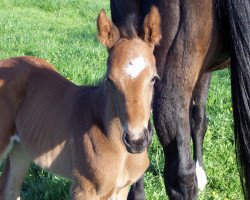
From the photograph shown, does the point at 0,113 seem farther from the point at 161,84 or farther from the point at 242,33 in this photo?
the point at 242,33

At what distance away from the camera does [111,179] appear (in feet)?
9.37

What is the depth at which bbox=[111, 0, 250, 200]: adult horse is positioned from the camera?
2.69m

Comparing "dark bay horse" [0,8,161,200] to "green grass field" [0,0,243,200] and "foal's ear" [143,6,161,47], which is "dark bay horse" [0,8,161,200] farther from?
"green grass field" [0,0,243,200]

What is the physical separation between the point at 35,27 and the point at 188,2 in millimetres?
8029

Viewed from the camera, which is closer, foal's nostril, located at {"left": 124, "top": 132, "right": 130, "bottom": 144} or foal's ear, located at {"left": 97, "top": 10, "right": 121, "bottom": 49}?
foal's nostril, located at {"left": 124, "top": 132, "right": 130, "bottom": 144}

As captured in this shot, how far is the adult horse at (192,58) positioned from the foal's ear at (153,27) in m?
0.05

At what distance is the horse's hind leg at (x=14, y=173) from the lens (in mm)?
A: 3629

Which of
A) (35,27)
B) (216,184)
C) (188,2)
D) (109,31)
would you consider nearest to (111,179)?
(109,31)

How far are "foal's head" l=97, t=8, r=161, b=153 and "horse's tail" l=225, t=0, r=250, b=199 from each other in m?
0.38

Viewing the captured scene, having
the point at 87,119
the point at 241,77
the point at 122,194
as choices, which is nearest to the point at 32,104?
the point at 87,119

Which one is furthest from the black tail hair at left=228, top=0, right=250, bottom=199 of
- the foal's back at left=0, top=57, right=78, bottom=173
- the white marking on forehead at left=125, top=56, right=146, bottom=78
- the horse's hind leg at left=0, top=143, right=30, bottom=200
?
the horse's hind leg at left=0, top=143, right=30, bottom=200

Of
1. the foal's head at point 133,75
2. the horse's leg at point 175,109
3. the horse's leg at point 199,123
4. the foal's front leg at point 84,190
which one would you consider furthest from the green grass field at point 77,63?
the foal's head at point 133,75

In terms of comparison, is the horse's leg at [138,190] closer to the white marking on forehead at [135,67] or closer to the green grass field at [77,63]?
the green grass field at [77,63]

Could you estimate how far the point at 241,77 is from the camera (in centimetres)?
276
